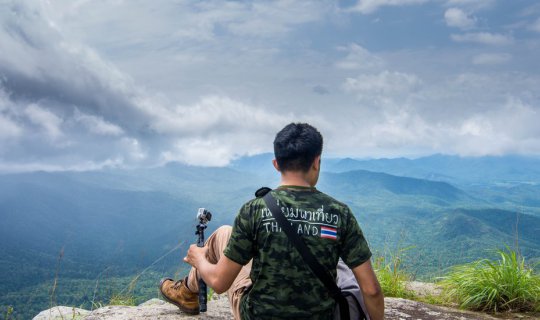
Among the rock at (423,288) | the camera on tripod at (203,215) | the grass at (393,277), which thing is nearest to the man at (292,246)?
the camera on tripod at (203,215)

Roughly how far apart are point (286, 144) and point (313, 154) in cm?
20

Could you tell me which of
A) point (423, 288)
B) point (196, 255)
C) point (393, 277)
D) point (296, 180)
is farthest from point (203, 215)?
point (423, 288)

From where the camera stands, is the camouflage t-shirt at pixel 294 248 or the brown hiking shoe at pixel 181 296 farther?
the brown hiking shoe at pixel 181 296

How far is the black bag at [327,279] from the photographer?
119 inches

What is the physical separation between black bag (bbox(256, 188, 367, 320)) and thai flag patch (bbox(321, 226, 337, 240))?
0.15 m

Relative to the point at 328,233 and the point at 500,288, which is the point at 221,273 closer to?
the point at 328,233

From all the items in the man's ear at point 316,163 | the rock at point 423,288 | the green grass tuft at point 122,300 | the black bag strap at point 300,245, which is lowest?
the green grass tuft at point 122,300

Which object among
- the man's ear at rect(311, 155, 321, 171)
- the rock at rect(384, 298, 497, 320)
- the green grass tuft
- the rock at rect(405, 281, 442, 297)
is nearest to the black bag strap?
the man's ear at rect(311, 155, 321, 171)

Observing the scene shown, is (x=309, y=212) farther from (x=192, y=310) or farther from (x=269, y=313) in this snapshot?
(x=192, y=310)

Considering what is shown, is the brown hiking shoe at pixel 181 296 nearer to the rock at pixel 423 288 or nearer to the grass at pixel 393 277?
the grass at pixel 393 277

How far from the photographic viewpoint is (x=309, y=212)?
3061 mm

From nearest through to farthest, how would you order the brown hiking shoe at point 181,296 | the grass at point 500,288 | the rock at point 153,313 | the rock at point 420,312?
1. the brown hiking shoe at point 181,296
2. the rock at point 153,313
3. the rock at point 420,312
4. the grass at point 500,288

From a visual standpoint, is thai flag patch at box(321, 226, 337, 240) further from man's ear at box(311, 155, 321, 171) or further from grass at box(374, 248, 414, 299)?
grass at box(374, 248, 414, 299)

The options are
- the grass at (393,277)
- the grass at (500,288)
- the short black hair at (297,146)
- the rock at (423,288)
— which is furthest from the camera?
the rock at (423,288)
